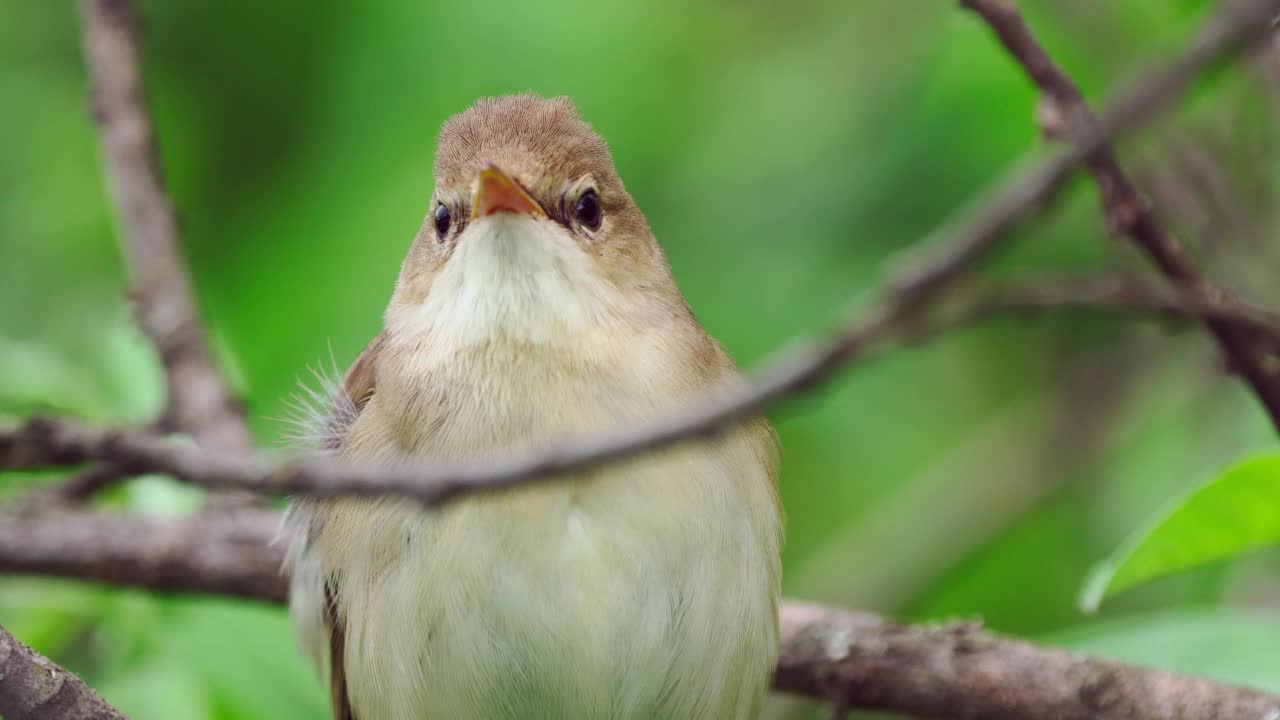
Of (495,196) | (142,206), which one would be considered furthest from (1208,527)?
(142,206)

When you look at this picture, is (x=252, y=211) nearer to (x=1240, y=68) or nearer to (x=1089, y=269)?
(x=1089, y=269)

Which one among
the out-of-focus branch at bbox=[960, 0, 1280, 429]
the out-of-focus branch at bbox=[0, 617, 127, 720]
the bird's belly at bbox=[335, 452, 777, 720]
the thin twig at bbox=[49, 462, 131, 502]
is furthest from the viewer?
the thin twig at bbox=[49, 462, 131, 502]

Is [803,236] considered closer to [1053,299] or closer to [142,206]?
[142,206]

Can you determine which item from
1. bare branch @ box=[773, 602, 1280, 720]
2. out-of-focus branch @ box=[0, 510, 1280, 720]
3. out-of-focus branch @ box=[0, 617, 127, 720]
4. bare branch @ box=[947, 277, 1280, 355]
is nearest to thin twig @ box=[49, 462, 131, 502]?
out-of-focus branch @ box=[0, 510, 1280, 720]

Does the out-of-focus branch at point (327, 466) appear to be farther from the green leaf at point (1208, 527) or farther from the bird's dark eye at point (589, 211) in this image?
the bird's dark eye at point (589, 211)

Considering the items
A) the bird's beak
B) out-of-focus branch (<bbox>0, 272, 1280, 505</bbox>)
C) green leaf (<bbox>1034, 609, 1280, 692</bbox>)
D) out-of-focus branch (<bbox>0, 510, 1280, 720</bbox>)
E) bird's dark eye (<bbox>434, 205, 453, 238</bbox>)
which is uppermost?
bird's dark eye (<bbox>434, 205, 453, 238</bbox>)

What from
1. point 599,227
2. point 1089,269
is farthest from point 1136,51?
point 599,227

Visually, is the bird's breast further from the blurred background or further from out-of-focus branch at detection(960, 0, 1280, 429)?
out-of-focus branch at detection(960, 0, 1280, 429)

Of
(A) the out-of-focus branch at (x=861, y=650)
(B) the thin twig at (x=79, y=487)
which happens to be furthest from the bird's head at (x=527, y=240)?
(B) the thin twig at (x=79, y=487)
